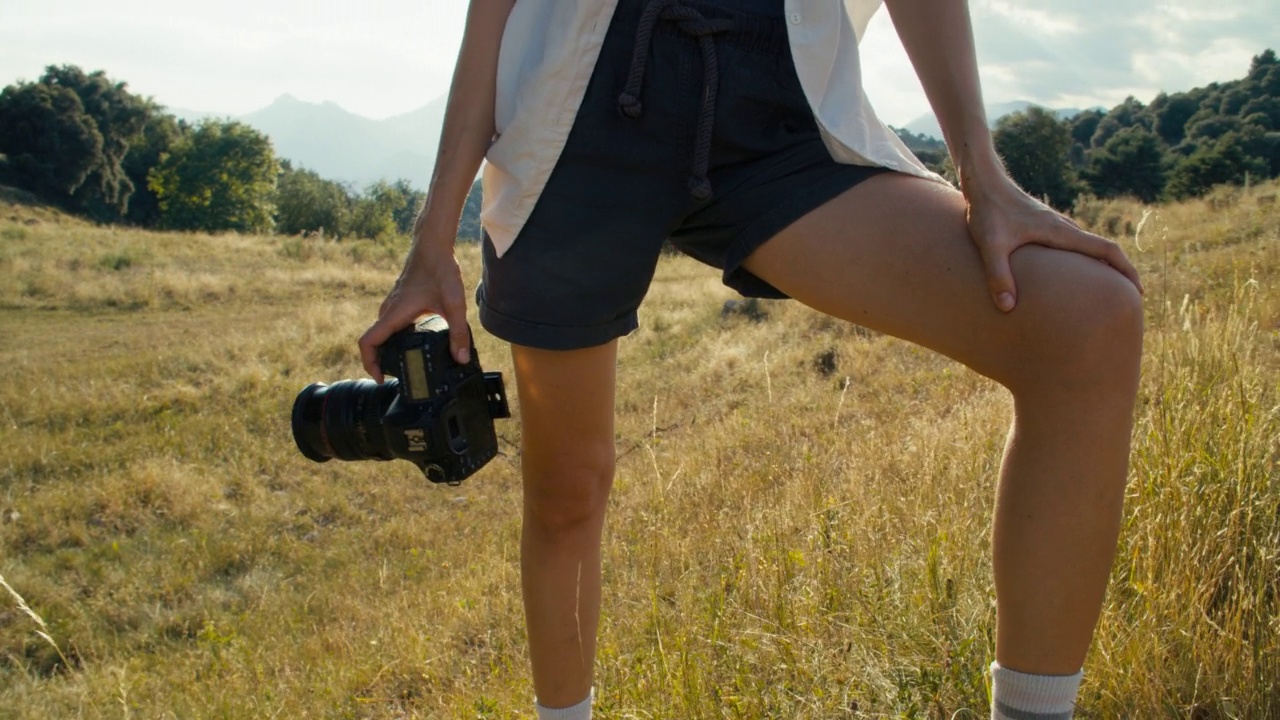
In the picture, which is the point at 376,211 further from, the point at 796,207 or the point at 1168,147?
the point at 796,207

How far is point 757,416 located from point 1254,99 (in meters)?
47.3

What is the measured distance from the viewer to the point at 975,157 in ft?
4.29

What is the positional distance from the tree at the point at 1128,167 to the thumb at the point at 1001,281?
39.7 m

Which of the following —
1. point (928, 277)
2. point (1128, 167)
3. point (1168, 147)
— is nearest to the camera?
point (928, 277)

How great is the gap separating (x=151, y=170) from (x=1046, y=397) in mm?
61327

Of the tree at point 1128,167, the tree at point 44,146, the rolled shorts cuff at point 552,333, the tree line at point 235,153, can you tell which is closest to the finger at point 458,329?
the rolled shorts cuff at point 552,333

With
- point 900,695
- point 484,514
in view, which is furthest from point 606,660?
point 484,514

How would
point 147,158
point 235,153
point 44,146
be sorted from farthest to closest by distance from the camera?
point 147,158 < point 235,153 < point 44,146

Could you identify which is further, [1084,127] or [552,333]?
[1084,127]

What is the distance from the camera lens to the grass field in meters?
1.94

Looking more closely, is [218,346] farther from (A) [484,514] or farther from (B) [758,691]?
(B) [758,691]

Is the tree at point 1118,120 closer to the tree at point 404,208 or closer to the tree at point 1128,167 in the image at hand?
the tree at point 1128,167

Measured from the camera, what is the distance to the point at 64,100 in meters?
48.8

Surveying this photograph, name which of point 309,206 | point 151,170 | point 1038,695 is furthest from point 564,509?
point 151,170
